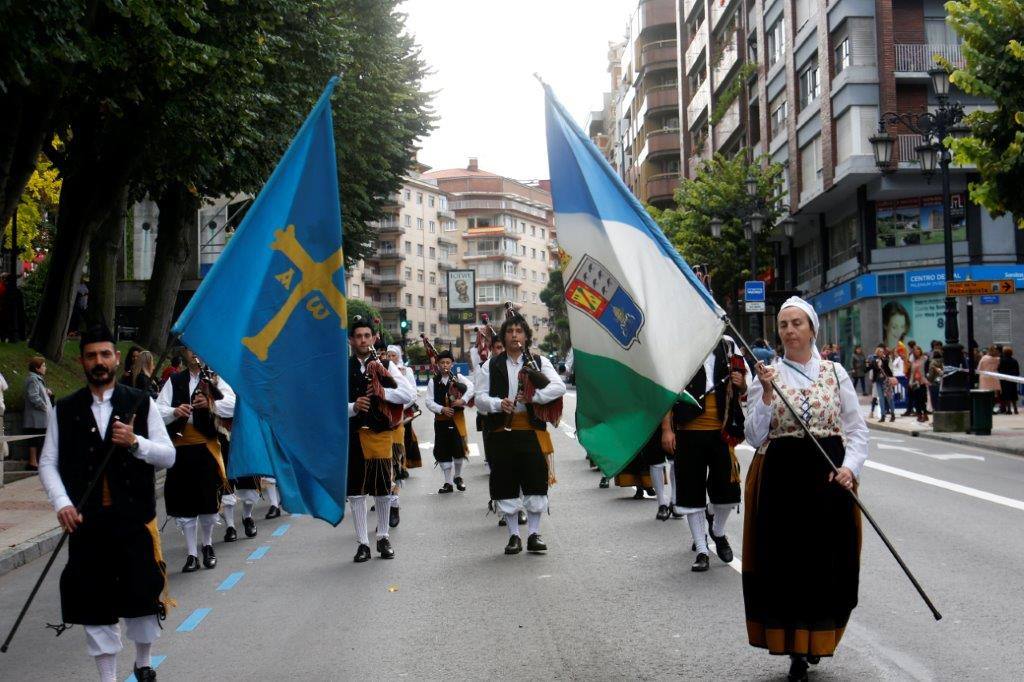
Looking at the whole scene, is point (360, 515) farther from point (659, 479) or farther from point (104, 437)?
point (104, 437)

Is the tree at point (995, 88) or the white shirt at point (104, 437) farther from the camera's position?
the tree at point (995, 88)

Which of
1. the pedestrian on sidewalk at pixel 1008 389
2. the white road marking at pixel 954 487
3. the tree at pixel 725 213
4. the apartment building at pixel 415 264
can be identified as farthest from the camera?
the apartment building at pixel 415 264

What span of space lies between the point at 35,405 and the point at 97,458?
50.1 ft

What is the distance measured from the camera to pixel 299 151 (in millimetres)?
7371

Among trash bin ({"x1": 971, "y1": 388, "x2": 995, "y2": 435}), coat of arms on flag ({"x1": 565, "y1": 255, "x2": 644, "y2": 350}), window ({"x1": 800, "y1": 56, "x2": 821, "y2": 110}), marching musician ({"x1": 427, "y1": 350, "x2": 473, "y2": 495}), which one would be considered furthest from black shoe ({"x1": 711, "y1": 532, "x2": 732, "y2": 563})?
window ({"x1": 800, "y1": 56, "x2": 821, "y2": 110})

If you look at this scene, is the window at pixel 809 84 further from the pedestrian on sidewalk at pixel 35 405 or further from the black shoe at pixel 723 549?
the black shoe at pixel 723 549

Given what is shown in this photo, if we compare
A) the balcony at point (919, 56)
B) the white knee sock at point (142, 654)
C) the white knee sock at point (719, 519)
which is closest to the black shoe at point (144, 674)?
the white knee sock at point (142, 654)

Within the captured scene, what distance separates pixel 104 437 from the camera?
612cm

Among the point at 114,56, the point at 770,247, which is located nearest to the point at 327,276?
the point at 114,56

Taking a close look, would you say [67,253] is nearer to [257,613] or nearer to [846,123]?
[257,613]

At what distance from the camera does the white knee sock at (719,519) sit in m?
9.77

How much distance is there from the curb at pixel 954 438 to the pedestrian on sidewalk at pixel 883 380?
3.11 ft

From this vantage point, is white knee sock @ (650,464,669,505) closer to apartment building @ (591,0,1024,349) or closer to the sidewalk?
the sidewalk


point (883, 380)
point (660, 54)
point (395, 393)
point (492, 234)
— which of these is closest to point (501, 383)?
point (395, 393)
